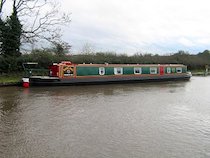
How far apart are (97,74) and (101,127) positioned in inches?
501

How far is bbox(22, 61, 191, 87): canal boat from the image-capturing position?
19.6 metres

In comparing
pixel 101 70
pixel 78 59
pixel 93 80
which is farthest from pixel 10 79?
pixel 78 59

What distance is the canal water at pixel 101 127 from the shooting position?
7.18m

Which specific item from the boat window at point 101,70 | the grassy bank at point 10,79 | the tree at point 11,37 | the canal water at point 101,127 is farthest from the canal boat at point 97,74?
the canal water at point 101,127

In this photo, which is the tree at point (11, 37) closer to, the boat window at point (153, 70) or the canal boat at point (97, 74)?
the canal boat at point (97, 74)

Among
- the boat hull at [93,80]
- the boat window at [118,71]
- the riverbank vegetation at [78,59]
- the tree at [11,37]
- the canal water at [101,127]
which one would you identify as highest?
the tree at [11,37]

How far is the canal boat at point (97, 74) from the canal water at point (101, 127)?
4277 mm

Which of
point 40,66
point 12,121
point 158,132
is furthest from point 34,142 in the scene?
point 40,66

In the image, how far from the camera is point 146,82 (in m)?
24.8

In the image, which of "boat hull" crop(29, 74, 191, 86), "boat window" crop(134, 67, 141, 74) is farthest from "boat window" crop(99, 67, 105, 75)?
"boat window" crop(134, 67, 141, 74)

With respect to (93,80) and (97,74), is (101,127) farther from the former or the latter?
(97,74)

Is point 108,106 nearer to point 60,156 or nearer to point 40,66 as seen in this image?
point 60,156

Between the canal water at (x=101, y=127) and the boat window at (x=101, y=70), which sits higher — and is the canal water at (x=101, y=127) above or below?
below

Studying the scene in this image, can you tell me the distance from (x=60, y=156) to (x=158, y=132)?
328 cm
